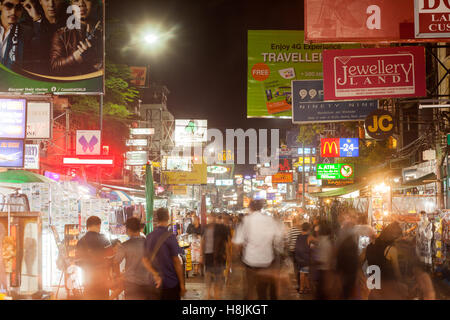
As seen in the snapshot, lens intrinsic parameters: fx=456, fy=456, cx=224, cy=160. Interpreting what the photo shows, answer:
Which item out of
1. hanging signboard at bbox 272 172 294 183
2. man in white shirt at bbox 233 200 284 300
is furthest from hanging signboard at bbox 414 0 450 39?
hanging signboard at bbox 272 172 294 183

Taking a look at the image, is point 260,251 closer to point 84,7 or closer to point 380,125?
point 380,125

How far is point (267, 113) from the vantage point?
15461 mm

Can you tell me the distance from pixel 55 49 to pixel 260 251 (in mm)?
10405

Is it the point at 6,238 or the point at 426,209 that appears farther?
the point at 426,209

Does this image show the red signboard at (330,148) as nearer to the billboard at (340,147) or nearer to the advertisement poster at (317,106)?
the billboard at (340,147)

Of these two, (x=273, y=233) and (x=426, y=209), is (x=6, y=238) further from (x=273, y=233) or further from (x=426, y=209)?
(x=426, y=209)

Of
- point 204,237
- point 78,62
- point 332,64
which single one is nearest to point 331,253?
point 204,237

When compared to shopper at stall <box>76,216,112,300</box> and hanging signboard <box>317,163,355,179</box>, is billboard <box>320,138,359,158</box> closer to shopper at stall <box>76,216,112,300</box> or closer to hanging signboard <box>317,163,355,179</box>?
hanging signboard <box>317,163,355,179</box>

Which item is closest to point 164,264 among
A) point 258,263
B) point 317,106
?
point 258,263

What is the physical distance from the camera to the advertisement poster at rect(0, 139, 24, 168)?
38.3 feet

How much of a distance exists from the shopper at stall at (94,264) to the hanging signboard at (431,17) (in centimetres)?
763

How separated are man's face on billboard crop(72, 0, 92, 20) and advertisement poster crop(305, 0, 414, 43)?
7.66m

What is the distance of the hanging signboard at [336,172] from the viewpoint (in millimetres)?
24031
